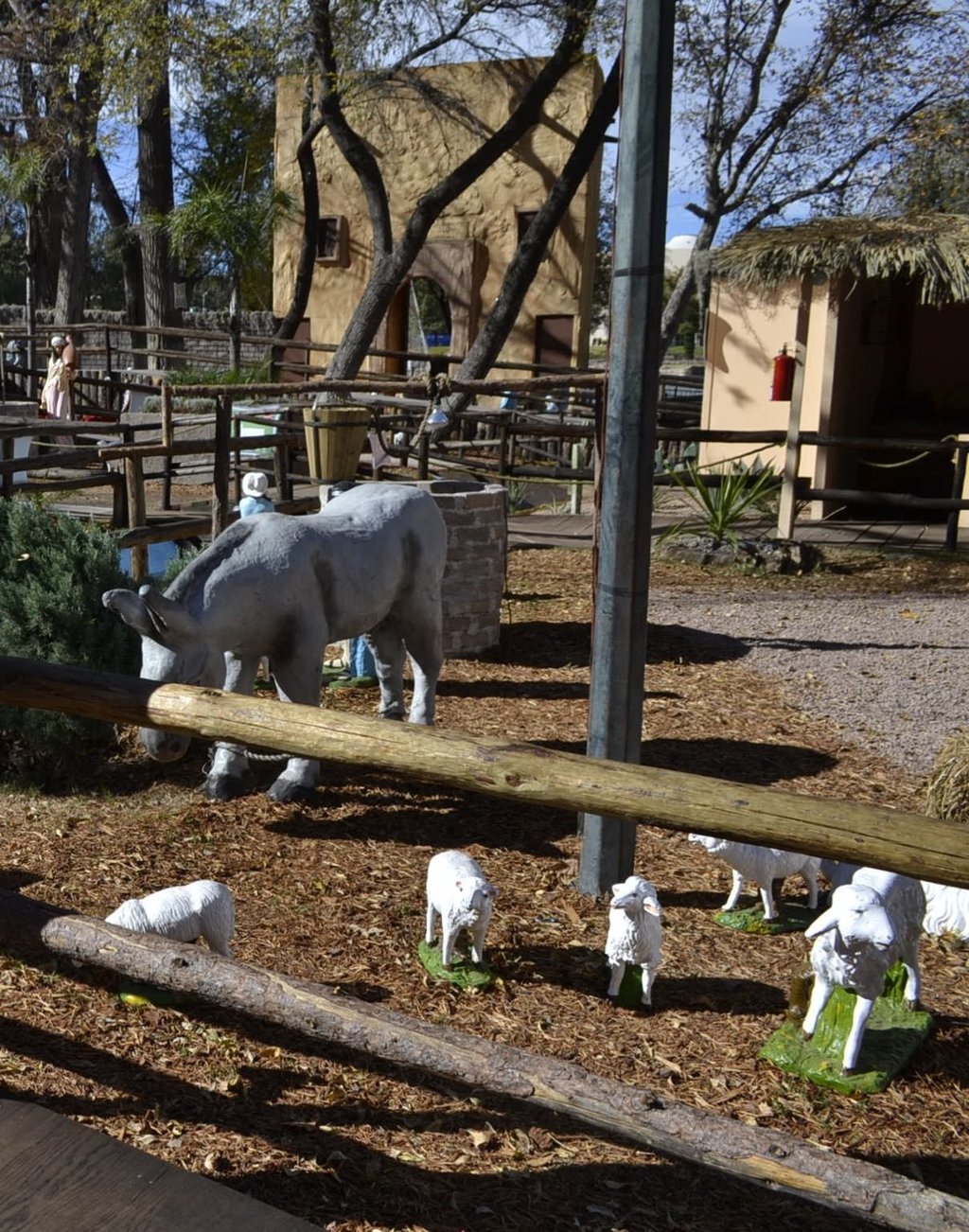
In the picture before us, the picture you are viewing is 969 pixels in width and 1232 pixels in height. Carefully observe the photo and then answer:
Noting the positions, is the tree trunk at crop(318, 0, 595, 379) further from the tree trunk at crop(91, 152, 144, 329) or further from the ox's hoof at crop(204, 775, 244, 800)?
the tree trunk at crop(91, 152, 144, 329)

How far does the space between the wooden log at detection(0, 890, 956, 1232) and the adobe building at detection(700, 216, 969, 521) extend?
9.92 m

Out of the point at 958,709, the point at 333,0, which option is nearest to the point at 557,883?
the point at 958,709

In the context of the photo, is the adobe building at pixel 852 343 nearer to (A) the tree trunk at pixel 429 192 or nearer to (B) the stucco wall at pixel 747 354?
(B) the stucco wall at pixel 747 354

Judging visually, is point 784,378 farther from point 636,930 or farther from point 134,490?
point 636,930

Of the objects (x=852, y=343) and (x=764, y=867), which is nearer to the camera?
(x=764, y=867)

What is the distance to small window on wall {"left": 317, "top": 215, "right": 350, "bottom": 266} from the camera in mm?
23656

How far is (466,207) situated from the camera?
22.8 metres

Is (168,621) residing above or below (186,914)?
above

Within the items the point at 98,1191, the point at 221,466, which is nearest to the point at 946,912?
the point at 98,1191

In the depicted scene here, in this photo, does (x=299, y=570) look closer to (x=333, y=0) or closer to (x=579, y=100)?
(x=333, y=0)

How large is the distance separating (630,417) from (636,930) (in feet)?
5.76

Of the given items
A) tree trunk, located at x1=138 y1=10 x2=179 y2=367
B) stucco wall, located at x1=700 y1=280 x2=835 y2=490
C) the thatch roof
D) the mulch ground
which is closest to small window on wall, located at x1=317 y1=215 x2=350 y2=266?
tree trunk, located at x1=138 y1=10 x2=179 y2=367

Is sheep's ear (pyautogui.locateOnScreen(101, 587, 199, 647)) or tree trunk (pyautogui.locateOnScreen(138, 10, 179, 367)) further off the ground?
tree trunk (pyautogui.locateOnScreen(138, 10, 179, 367))

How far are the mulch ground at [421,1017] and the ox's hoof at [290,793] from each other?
0.24 feet
